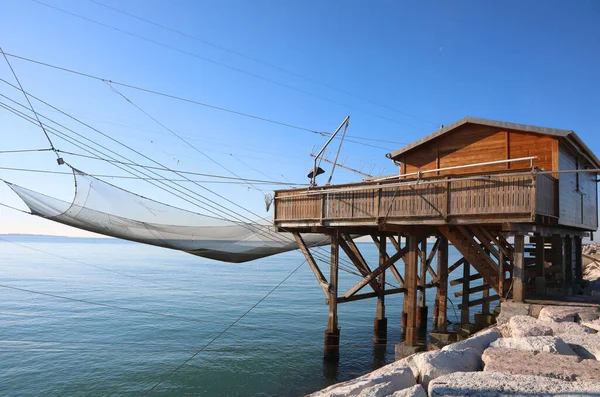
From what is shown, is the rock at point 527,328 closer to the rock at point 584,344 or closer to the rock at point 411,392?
the rock at point 584,344

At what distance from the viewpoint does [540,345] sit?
25.6 ft

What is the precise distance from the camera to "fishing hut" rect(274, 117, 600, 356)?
1152 centimetres

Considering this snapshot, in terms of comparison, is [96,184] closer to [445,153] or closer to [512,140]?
[445,153]

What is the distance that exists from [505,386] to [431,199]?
724 centimetres

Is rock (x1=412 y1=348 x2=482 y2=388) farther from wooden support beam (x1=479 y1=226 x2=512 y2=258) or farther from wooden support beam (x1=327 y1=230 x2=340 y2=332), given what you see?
wooden support beam (x1=327 y1=230 x2=340 y2=332)

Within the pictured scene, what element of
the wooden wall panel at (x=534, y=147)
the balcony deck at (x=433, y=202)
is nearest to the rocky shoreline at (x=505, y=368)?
the balcony deck at (x=433, y=202)

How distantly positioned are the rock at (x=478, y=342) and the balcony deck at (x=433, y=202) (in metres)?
3.22

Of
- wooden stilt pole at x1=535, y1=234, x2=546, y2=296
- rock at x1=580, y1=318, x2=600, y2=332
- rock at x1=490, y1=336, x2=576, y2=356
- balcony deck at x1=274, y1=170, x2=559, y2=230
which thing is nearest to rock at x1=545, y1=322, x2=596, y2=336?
rock at x1=580, y1=318, x2=600, y2=332

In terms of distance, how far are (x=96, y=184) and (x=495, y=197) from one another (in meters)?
10.9

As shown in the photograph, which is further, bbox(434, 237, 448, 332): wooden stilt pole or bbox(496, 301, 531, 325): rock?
bbox(434, 237, 448, 332): wooden stilt pole

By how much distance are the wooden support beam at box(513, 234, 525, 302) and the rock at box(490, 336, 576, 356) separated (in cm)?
323

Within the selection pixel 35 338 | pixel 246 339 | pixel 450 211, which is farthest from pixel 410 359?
pixel 35 338

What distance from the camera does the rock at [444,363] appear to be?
23.6 ft

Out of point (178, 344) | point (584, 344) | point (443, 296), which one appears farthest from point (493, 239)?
point (178, 344)
